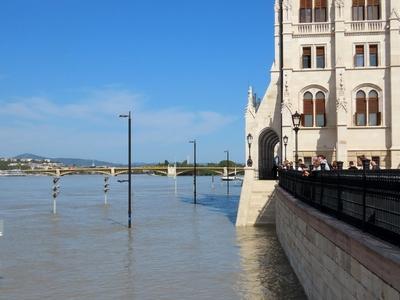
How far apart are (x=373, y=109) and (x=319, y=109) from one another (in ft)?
11.8

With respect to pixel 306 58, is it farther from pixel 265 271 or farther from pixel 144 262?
pixel 265 271

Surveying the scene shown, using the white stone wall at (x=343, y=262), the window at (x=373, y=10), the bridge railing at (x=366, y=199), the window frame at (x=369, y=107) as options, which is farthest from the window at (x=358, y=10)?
the bridge railing at (x=366, y=199)

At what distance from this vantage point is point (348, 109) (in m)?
40.4

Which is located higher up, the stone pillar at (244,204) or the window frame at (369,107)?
the window frame at (369,107)

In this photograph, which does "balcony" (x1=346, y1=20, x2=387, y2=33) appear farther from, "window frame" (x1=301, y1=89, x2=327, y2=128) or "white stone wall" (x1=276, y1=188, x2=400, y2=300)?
"white stone wall" (x1=276, y1=188, x2=400, y2=300)

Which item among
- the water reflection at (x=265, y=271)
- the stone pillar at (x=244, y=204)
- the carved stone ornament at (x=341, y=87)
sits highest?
the carved stone ornament at (x=341, y=87)

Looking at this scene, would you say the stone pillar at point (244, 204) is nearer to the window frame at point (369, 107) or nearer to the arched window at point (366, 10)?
the window frame at point (369, 107)

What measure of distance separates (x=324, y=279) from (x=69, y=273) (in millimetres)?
12363

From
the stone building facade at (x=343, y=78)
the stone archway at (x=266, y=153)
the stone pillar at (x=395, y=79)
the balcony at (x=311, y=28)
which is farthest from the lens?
the stone archway at (x=266, y=153)

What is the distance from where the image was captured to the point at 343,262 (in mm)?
9773

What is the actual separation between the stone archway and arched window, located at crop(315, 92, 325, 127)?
503 centimetres

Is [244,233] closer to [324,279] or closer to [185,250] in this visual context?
[185,250]

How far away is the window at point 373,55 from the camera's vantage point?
132 feet

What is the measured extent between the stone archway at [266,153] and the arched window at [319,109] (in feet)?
16.5
